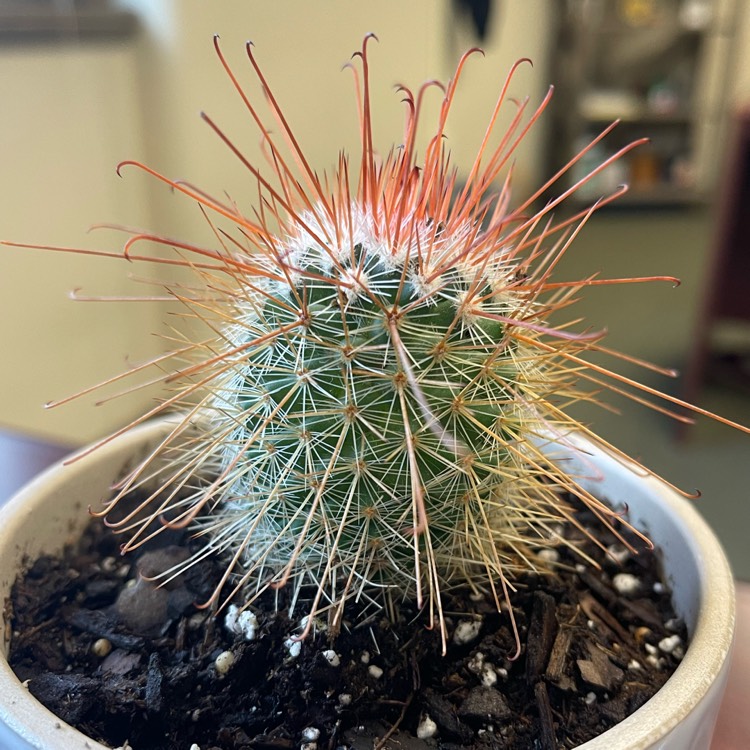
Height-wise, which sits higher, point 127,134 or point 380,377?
point 127,134

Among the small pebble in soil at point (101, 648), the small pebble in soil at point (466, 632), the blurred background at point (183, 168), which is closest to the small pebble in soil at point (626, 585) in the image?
the small pebble in soil at point (466, 632)

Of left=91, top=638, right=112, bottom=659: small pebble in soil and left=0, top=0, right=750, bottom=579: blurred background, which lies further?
left=0, top=0, right=750, bottom=579: blurred background

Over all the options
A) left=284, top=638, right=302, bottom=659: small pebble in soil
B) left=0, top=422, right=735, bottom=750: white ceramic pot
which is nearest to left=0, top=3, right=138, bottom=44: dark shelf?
left=0, top=422, right=735, bottom=750: white ceramic pot

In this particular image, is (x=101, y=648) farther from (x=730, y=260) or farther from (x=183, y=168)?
(x=730, y=260)

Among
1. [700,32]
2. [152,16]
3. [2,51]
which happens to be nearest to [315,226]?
[2,51]

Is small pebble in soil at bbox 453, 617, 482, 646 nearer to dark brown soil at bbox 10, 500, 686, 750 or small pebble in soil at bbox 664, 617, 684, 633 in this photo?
dark brown soil at bbox 10, 500, 686, 750

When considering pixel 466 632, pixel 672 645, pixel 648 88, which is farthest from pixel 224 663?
pixel 648 88
